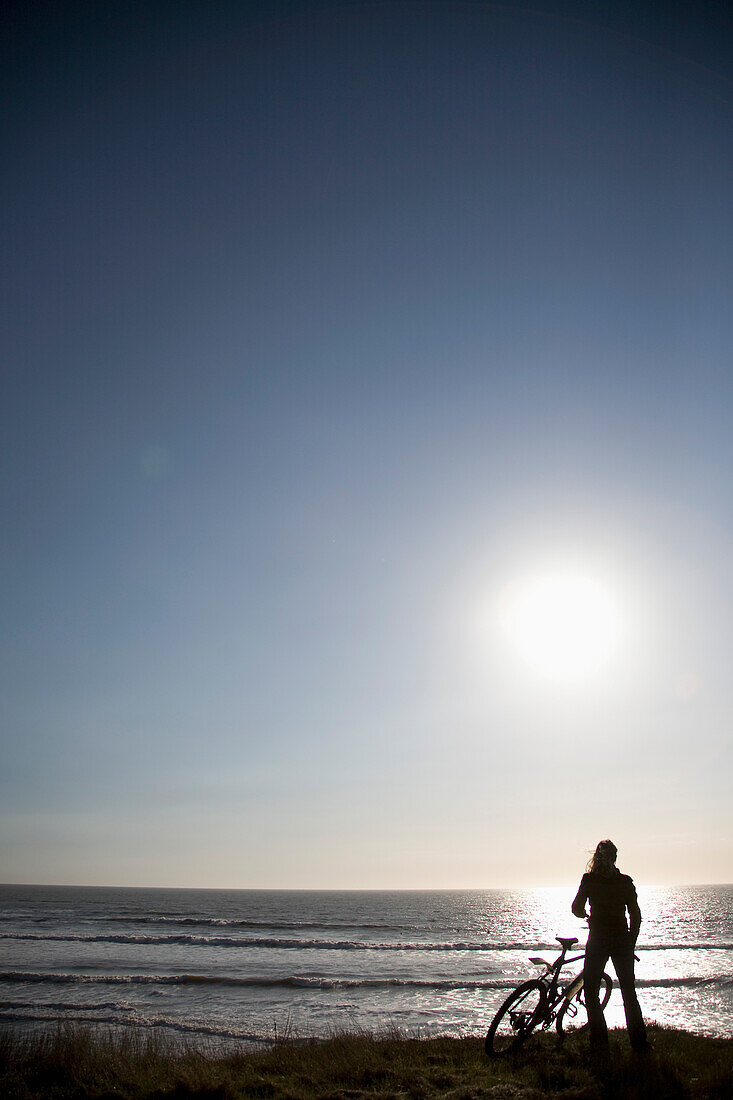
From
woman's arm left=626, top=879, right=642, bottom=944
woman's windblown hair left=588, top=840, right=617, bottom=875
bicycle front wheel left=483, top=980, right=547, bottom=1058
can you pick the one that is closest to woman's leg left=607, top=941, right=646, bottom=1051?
woman's arm left=626, top=879, right=642, bottom=944

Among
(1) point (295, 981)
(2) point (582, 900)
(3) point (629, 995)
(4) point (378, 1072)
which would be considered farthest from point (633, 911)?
(1) point (295, 981)

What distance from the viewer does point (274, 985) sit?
20.9 metres

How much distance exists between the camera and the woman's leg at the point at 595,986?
23.2ft

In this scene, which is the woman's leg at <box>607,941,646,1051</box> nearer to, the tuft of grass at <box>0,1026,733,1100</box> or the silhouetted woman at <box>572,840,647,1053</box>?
the silhouetted woman at <box>572,840,647,1053</box>

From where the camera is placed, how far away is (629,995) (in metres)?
7.14

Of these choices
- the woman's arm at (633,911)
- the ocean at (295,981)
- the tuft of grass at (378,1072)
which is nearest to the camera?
the tuft of grass at (378,1072)

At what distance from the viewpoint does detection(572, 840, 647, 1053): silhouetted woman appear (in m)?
7.13

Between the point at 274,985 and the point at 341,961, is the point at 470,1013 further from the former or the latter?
the point at 341,961

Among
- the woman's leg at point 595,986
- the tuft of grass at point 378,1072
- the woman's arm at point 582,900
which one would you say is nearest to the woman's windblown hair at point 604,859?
the woman's arm at point 582,900

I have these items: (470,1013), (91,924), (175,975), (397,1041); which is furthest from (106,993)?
(91,924)

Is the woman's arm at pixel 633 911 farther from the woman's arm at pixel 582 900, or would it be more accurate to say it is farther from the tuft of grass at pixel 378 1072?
the tuft of grass at pixel 378 1072

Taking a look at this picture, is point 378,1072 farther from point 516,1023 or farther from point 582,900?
point 582,900

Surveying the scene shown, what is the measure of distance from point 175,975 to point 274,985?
4.56 m

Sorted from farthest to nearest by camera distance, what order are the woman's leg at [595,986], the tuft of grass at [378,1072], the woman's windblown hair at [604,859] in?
the woman's windblown hair at [604,859], the woman's leg at [595,986], the tuft of grass at [378,1072]
